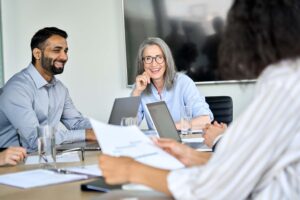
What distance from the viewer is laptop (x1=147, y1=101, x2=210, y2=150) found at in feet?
6.61

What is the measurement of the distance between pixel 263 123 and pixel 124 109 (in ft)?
4.96

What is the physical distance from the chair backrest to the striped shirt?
2160 millimetres

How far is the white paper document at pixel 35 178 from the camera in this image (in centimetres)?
135

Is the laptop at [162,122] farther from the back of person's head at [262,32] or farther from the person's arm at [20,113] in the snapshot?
the back of person's head at [262,32]

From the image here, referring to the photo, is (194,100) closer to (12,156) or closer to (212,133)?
(212,133)

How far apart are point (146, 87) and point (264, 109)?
230 cm

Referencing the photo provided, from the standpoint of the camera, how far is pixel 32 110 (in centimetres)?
244

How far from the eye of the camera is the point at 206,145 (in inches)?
76.0

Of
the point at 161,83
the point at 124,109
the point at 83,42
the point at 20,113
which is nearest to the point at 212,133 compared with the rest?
the point at 124,109

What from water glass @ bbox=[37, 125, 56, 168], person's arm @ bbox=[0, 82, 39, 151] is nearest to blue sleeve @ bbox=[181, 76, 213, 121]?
person's arm @ bbox=[0, 82, 39, 151]

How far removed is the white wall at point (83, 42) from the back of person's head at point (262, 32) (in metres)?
2.90

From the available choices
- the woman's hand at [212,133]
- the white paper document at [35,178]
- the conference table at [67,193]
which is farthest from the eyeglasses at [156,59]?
the conference table at [67,193]

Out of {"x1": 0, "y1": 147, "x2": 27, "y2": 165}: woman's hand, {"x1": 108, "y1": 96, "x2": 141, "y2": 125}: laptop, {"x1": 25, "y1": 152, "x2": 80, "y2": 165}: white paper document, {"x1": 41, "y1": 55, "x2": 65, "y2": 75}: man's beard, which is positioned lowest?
{"x1": 25, "y1": 152, "x2": 80, "y2": 165}: white paper document

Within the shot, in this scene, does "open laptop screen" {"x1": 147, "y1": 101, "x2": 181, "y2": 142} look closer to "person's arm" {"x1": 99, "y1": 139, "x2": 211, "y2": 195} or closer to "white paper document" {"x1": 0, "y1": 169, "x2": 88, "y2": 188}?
"white paper document" {"x1": 0, "y1": 169, "x2": 88, "y2": 188}
